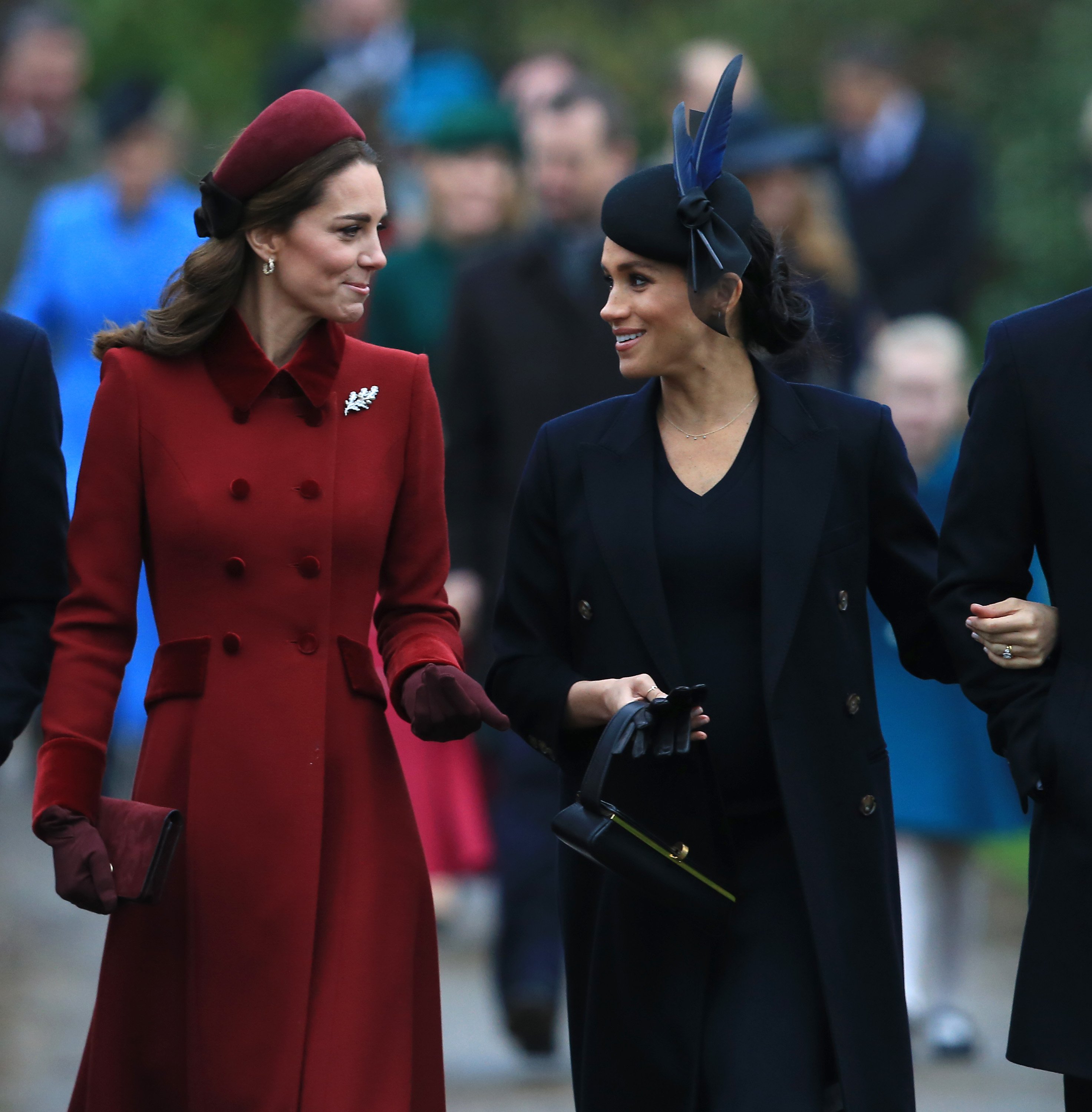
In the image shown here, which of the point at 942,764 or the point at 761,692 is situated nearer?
the point at 761,692

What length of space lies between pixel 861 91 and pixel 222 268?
8.87 m

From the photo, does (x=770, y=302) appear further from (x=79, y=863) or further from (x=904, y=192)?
(x=904, y=192)

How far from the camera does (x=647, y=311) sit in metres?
5.07

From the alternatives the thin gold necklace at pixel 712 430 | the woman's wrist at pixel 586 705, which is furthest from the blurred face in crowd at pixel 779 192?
the woman's wrist at pixel 586 705

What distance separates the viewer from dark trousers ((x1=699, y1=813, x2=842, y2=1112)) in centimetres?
489

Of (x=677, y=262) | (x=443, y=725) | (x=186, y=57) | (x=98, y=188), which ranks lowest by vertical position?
(x=443, y=725)

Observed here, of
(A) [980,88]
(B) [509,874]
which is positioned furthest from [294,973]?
(A) [980,88]

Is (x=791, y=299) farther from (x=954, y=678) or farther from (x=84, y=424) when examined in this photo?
(x=84, y=424)

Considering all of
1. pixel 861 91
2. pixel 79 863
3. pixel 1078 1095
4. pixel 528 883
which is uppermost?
pixel 861 91

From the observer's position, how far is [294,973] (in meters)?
4.91

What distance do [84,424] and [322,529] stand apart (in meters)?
4.78

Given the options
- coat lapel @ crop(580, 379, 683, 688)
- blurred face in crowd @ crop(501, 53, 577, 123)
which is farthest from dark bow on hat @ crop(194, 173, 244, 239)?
blurred face in crowd @ crop(501, 53, 577, 123)

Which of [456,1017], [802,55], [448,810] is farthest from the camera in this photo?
[802,55]

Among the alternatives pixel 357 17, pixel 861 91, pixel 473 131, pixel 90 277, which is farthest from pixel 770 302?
pixel 357 17
